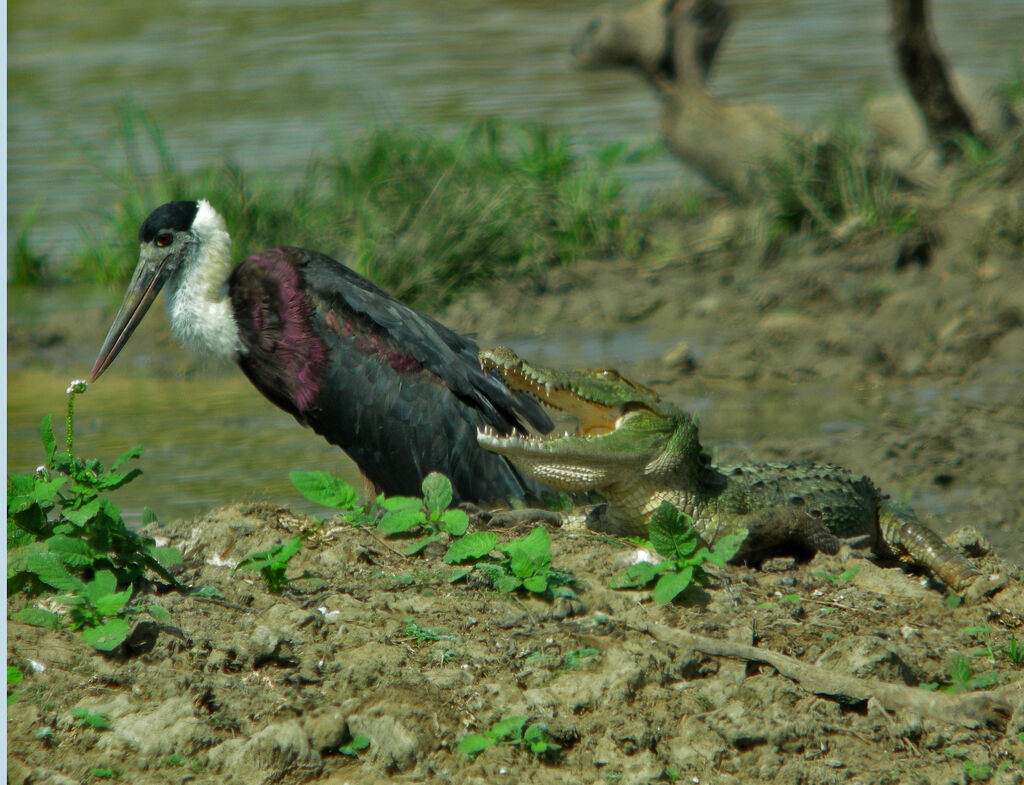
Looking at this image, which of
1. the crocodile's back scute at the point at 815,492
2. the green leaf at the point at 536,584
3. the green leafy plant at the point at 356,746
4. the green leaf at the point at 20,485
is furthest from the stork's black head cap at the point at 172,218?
the green leafy plant at the point at 356,746

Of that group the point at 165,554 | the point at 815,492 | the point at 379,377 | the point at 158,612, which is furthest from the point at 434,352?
the point at 158,612

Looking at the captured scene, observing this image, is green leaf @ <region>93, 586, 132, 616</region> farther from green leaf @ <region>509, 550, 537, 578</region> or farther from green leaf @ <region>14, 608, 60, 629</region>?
green leaf @ <region>509, 550, 537, 578</region>

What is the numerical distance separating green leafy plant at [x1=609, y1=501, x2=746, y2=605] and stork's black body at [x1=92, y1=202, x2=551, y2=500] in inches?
71.5

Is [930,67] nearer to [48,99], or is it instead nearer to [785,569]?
[785,569]

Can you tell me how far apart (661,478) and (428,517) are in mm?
742

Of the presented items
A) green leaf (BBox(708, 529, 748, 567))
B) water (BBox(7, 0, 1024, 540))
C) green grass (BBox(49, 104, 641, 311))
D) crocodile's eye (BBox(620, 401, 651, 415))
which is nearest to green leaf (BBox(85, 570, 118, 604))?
green leaf (BBox(708, 529, 748, 567))

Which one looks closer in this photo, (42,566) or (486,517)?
(42,566)

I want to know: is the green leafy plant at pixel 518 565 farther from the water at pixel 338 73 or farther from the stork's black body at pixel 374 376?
the water at pixel 338 73

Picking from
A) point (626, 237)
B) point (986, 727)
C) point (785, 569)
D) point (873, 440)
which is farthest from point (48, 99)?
point (986, 727)

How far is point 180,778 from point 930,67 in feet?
23.2

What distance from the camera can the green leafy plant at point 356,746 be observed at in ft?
9.53

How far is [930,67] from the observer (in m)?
8.55

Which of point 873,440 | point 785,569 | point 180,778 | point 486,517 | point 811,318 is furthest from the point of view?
point 811,318

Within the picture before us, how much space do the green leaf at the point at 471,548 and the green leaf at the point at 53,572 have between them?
959mm
